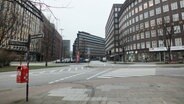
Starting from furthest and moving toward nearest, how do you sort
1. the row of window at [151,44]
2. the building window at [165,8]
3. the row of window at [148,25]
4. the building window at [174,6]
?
the building window at [165,8] → the building window at [174,6] → the row of window at [148,25] → the row of window at [151,44]

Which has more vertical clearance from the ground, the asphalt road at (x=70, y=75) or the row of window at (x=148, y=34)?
the row of window at (x=148, y=34)

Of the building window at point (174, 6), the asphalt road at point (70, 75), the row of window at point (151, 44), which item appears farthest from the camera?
the building window at point (174, 6)

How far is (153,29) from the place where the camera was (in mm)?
63562

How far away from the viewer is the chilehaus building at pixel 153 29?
55412mm

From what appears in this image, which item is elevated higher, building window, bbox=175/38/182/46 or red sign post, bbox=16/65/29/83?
building window, bbox=175/38/182/46

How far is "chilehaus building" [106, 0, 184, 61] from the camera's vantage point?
182 ft

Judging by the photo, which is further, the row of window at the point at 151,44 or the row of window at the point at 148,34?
the row of window at the point at 148,34

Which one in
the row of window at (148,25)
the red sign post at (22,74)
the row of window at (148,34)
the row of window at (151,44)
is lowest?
the red sign post at (22,74)

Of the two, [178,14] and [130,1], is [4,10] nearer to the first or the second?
[178,14]

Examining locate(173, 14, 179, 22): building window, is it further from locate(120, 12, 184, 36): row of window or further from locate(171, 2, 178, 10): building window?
locate(171, 2, 178, 10): building window

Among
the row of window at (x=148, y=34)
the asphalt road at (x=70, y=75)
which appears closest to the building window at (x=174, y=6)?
the row of window at (x=148, y=34)

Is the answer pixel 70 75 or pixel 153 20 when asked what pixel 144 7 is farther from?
pixel 70 75

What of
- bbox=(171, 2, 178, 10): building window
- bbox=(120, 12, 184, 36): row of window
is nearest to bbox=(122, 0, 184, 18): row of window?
bbox=(171, 2, 178, 10): building window

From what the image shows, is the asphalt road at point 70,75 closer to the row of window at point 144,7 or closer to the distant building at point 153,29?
the distant building at point 153,29
